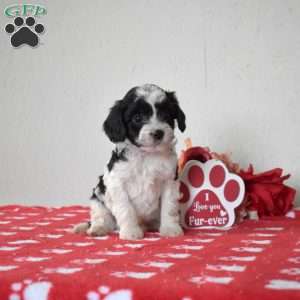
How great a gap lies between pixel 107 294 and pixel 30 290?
234 millimetres

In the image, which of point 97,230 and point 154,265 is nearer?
point 154,265

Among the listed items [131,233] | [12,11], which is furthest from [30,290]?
[12,11]

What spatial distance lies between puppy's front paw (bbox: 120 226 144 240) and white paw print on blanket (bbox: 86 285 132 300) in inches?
32.1

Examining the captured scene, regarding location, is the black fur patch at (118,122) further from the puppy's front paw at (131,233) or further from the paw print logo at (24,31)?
the paw print logo at (24,31)

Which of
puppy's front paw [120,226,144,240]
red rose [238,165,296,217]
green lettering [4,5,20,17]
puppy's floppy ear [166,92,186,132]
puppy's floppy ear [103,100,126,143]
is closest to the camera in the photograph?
puppy's front paw [120,226,144,240]

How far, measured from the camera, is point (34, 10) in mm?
3906

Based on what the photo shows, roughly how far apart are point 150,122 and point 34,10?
2.07m

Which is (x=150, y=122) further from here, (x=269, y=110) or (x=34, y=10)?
(x=34, y=10)

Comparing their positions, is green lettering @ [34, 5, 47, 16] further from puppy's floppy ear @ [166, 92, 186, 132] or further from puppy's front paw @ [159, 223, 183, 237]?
puppy's front paw @ [159, 223, 183, 237]

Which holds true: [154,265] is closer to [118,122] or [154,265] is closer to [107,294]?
[107,294]

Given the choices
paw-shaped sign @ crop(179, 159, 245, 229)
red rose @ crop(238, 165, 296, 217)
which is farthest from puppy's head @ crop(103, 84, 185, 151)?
red rose @ crop(238, 165, 296, 217)

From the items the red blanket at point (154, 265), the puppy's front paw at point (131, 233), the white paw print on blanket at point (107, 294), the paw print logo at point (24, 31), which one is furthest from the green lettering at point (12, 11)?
the white paw print on blanket at point (107, 294)

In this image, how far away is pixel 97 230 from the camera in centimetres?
238

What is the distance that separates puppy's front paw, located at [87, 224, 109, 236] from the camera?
93.1 inches
